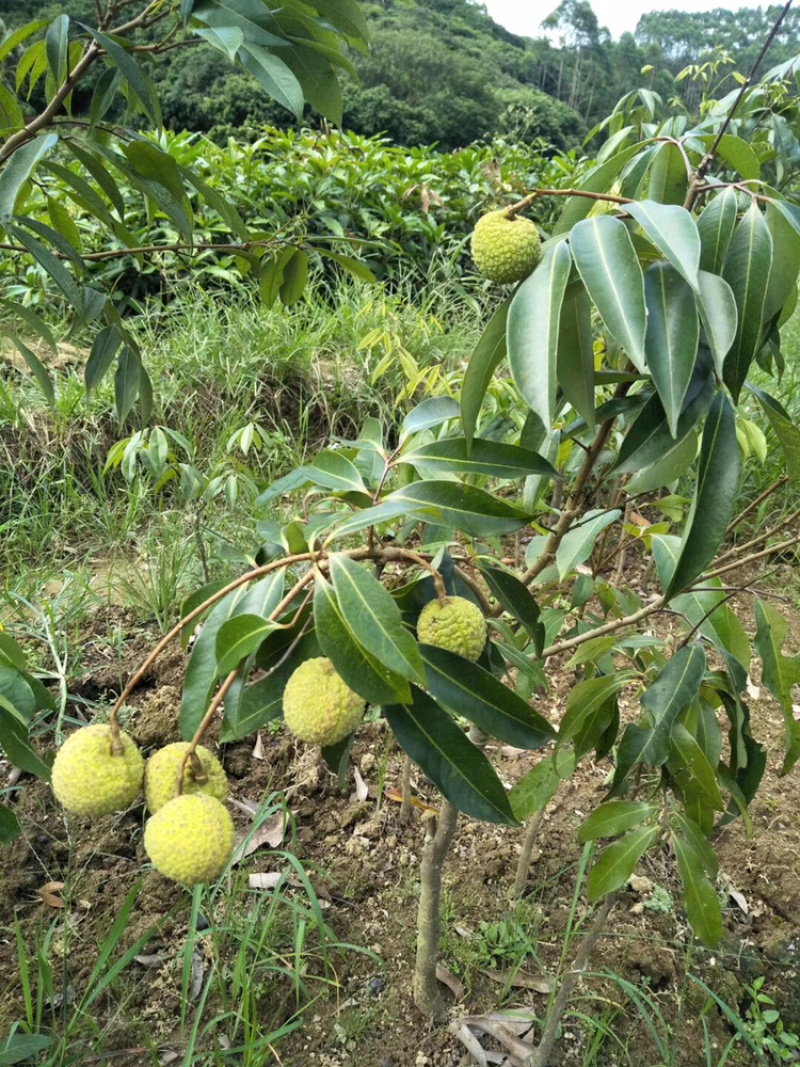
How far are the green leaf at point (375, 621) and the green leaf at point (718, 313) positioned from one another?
293 mm

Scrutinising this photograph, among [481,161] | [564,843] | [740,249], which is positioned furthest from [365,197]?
[740,249]

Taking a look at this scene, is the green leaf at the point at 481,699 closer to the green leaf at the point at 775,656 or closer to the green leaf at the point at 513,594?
the green leaf at the point at 513,594

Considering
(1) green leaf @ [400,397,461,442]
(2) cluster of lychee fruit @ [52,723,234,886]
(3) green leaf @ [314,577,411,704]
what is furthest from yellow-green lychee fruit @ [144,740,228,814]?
(1) green leaf @ [400,397,461,442]

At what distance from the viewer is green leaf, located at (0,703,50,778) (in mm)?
813

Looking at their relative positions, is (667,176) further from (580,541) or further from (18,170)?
(18,170)

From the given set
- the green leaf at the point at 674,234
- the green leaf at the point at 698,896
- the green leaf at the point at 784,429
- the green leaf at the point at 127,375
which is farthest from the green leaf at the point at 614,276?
the green leaf at the point at 127,375

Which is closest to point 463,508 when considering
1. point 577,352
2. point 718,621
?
point 577,352

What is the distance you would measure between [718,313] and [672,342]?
38mm

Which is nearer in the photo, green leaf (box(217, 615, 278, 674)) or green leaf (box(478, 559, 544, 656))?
green leaf (box(217, 615, 278, 674))

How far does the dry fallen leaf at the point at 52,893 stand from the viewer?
1.34 metres

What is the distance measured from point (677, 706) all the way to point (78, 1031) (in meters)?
1.01

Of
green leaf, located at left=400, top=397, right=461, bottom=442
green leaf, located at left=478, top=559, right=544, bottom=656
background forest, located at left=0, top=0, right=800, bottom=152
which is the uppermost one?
background forest, located at left=0, top=0, right=800, bottom=152

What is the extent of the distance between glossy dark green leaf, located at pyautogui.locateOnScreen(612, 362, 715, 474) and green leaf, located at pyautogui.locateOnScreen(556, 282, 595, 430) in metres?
0.05

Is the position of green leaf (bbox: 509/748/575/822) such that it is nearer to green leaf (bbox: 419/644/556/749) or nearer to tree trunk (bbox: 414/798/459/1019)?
tree trunk (bbox: 414/798/459/1019)
